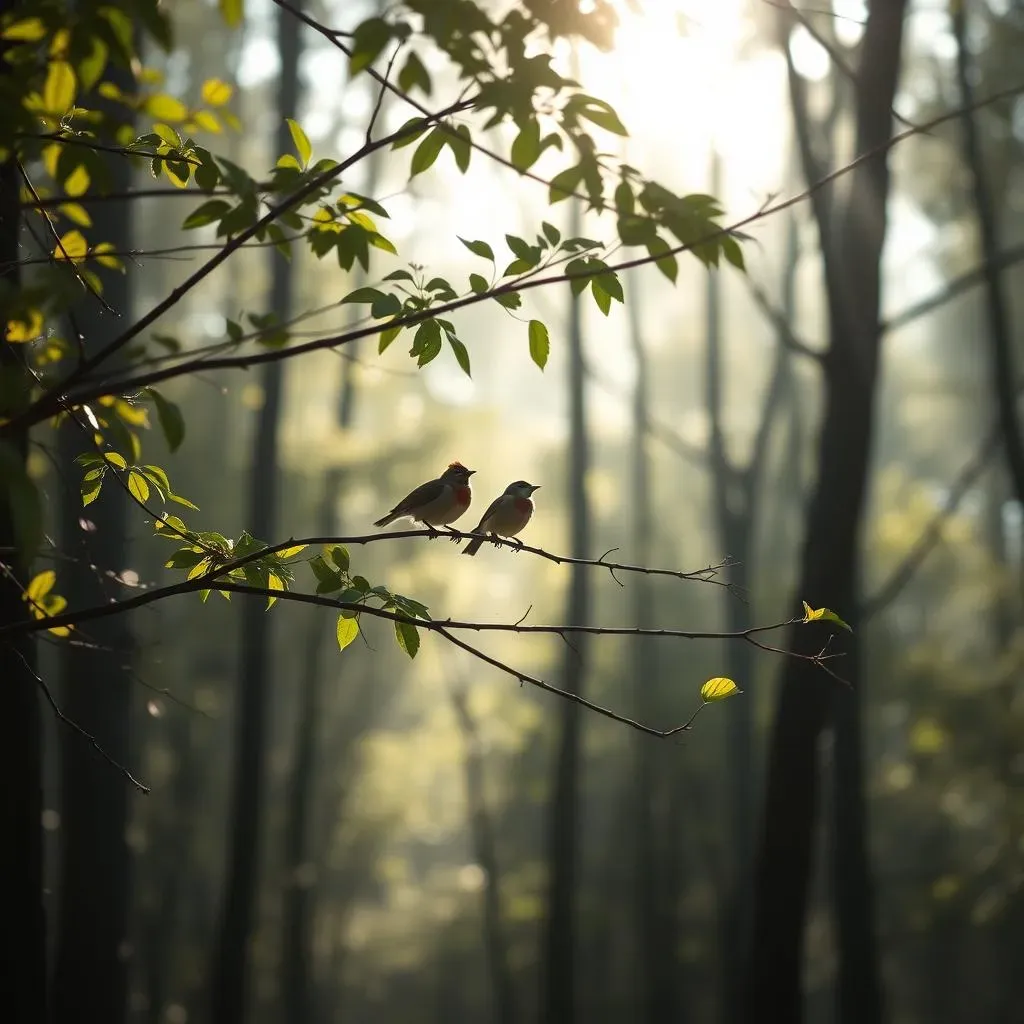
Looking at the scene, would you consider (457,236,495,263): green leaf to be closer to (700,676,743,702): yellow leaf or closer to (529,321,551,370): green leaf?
(529,321,551,370): green leaf

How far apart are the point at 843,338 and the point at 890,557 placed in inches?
581

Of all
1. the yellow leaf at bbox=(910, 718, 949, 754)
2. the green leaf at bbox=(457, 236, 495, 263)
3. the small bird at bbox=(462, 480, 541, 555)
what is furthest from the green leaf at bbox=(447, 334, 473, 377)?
the yellow leaf at bbox=(910, 718, 949, 754)

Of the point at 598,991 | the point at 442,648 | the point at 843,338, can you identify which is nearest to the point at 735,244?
the point at 843,338

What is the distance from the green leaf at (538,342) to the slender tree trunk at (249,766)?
8.00m

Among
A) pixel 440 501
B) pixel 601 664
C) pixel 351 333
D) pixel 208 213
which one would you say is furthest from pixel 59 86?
pixel 601 664

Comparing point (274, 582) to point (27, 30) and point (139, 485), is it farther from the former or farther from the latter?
point (27, 30)

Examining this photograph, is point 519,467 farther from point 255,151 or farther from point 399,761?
point 255,151

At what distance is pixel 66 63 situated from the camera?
188cm

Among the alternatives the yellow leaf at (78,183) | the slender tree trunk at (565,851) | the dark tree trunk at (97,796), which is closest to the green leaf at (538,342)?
the yellow leaf at (78,183)

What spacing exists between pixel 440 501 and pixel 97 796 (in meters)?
2.78

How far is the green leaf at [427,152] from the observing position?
2.27 m

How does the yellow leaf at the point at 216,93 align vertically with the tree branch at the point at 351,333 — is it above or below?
above

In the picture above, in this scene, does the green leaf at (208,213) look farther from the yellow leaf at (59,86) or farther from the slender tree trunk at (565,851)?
the slender tree trunk at (565,851)

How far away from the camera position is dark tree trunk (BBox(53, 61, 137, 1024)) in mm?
5805
